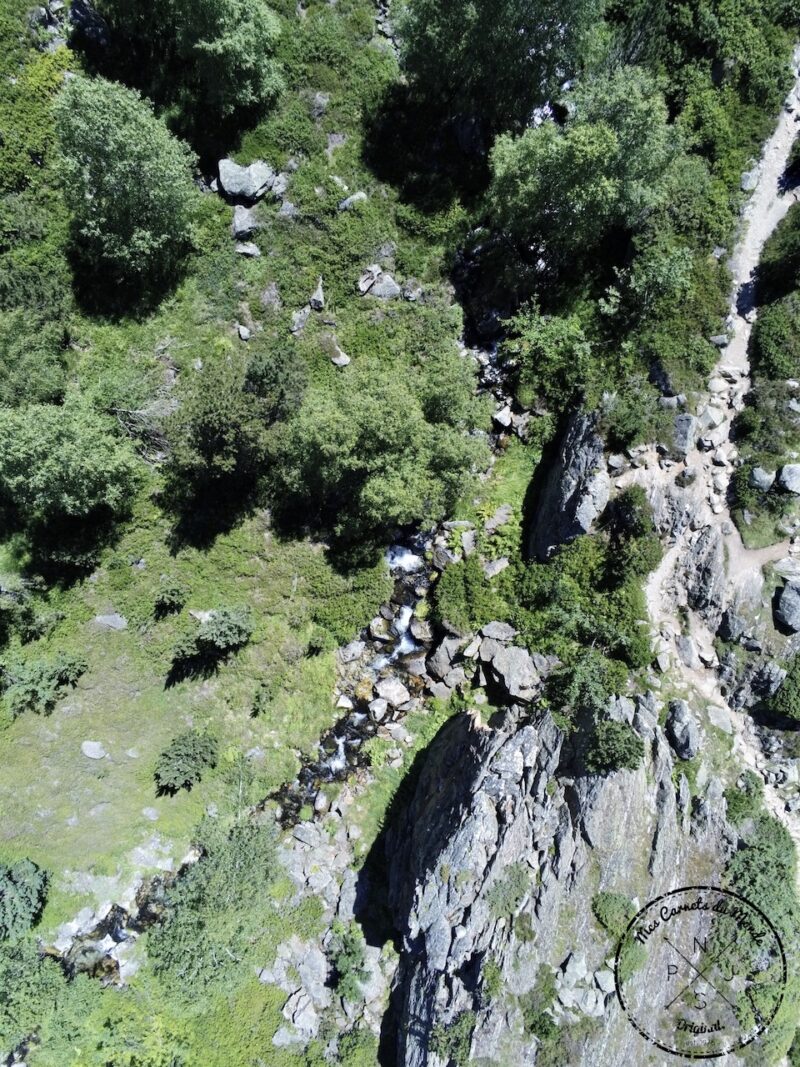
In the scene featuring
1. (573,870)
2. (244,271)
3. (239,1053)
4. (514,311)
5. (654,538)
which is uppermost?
(514,311)

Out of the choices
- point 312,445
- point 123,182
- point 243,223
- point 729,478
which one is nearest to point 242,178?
point 243,223

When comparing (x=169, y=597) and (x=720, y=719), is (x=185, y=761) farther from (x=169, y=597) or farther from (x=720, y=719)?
(x=720, y=719)

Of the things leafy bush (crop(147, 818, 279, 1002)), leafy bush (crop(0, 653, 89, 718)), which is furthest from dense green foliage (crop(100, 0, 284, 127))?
leafy bush (crop(147, 818, 279, 1002))

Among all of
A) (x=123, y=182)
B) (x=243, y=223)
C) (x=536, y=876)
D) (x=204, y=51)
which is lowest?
(x=536, y=876)

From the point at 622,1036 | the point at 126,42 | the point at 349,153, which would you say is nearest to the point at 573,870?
the point at 622,1036

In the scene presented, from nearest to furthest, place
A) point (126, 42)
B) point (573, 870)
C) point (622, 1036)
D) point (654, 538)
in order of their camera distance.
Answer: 1. point (622, 1036)
2. point (573, 870)
3. point (654, 538)
4. point (126, 42)

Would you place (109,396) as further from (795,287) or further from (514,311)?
(795,287)
